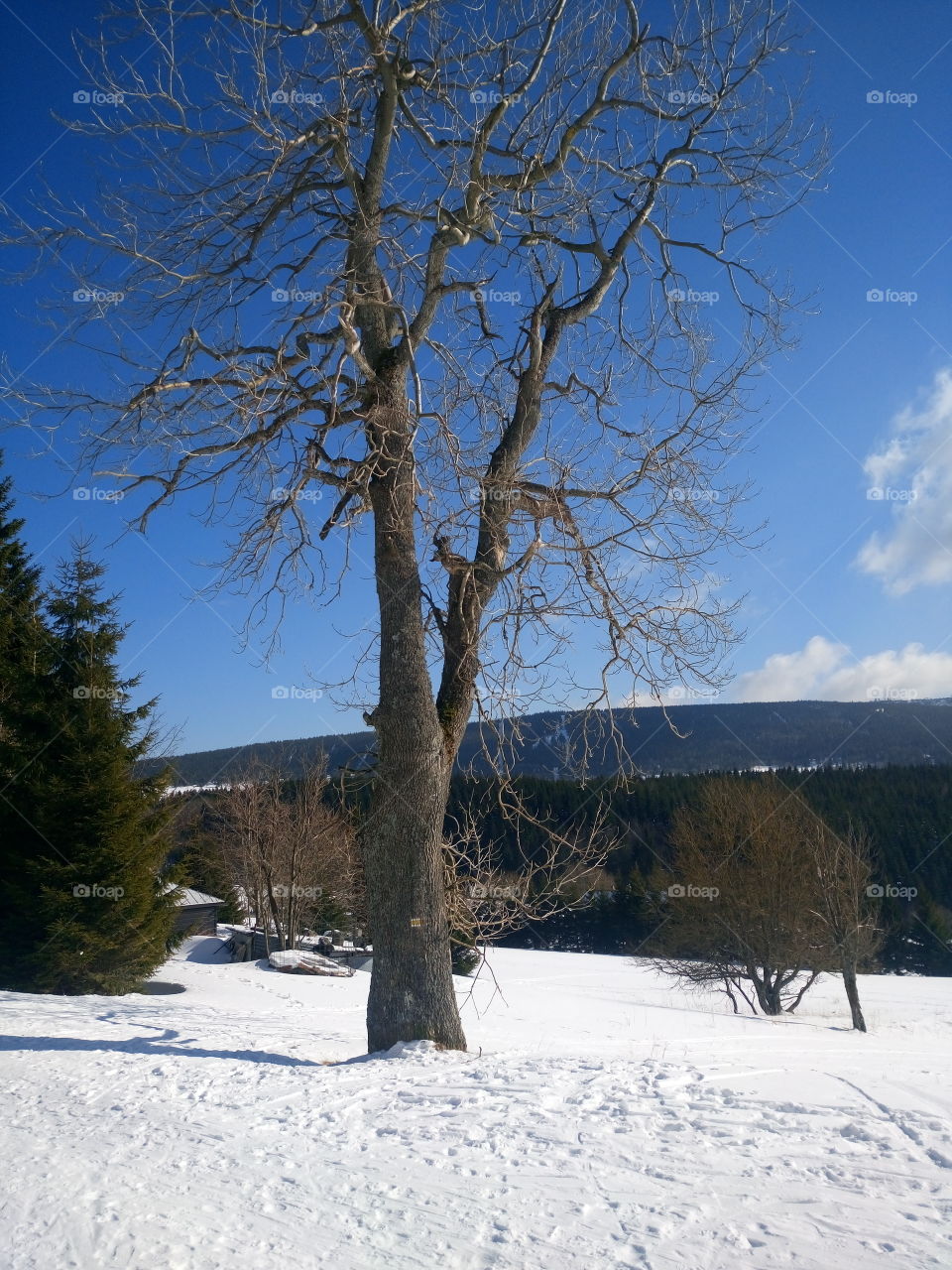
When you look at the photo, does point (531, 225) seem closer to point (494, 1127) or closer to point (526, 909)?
point (526, 909)

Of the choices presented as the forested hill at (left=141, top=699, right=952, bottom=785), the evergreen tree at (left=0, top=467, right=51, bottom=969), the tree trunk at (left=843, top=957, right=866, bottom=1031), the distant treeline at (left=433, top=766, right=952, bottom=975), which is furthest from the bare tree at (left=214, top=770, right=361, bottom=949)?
the tree trunk at (left=843, top=957, right=866, bottom=1031)

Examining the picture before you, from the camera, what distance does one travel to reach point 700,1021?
55.6 ft

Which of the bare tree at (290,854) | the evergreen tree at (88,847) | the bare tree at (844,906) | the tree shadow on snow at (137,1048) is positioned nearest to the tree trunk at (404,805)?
the tree shadow on snow at (137,1048)

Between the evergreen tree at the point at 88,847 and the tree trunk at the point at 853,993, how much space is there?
16154 millimetres

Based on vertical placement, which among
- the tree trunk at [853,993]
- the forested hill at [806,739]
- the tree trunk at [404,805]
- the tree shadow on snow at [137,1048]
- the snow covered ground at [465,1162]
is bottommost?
the tree trunk at [853,993]

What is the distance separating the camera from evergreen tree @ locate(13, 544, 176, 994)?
1434cm

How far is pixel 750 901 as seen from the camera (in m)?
25.3

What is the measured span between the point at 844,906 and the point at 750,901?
327 centimetres

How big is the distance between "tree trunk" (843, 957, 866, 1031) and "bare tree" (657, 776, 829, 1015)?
200 centimetres

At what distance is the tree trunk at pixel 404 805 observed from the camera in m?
6.04

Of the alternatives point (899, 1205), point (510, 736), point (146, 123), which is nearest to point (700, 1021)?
point (510, 736)

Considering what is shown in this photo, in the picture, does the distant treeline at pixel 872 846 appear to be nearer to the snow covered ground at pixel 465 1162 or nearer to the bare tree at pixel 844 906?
the bare tree at pixel 844 906

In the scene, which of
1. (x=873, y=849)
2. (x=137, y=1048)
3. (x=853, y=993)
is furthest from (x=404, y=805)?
(x=873, y=849)

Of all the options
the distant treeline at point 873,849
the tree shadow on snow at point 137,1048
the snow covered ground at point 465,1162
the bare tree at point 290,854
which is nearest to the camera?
the snow covered ground at point 465,1162
